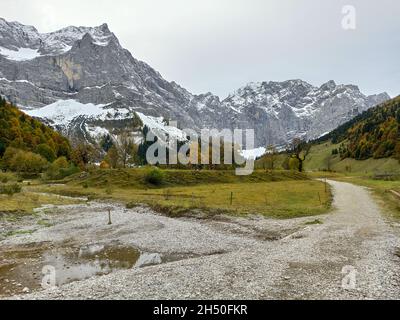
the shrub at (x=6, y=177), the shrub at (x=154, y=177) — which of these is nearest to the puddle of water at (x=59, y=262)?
the shrub at (x=154, y=177)

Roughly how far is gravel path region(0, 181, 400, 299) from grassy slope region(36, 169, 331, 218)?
18.5 feet

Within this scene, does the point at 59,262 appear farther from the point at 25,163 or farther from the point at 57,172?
the point at 25,163

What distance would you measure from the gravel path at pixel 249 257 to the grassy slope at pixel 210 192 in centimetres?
563

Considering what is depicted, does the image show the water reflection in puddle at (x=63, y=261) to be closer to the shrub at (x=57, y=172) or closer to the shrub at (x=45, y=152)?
the shrub at (x=57, y=172)

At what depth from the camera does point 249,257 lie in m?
28.4

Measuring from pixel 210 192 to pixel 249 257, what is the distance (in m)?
52.2

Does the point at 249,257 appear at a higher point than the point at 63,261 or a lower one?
higher

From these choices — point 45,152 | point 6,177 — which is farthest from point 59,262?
point 45,152

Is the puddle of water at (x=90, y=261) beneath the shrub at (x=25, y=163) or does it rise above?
beneath

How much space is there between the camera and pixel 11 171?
131875mm

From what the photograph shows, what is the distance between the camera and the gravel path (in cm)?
2033

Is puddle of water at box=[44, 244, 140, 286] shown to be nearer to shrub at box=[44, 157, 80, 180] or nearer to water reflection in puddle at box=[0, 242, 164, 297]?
water reflection in puddle at box=[0, 242, 164, 297]

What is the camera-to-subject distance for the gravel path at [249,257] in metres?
20.3
